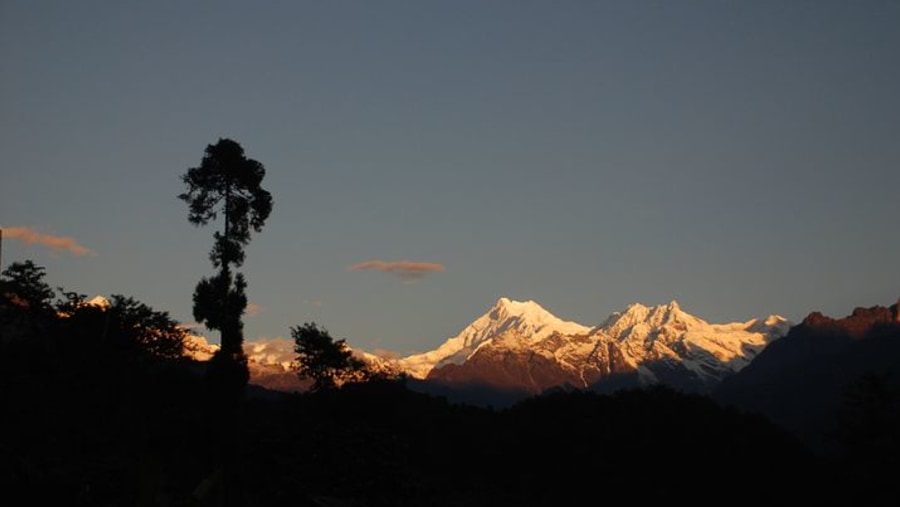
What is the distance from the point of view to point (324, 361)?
60781mm

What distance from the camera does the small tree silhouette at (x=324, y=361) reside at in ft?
198

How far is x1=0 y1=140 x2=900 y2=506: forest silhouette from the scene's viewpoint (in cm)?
2742

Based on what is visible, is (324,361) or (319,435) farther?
(324,361)

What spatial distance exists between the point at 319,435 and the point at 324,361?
29.5 metres

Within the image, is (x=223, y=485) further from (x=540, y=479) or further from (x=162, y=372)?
(x=540, y=479)

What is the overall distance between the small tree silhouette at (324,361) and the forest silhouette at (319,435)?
0.16 meters

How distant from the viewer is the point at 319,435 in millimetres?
31641

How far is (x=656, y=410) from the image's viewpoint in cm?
6356

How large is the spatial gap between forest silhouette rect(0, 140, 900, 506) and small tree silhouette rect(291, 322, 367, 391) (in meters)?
0.16

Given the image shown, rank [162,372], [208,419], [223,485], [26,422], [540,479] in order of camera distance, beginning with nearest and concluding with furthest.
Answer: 1. [223,485]
2. [26,422]
3. [208,419]
4. [162,372]
5. [540,479]

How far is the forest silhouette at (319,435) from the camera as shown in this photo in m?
Answer: 27.4

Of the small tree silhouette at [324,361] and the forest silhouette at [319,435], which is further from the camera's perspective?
the small tree silhouette at [324,361]

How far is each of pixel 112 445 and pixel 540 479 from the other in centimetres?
2866

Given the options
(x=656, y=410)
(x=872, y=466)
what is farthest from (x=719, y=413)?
(x=872, y=466)
